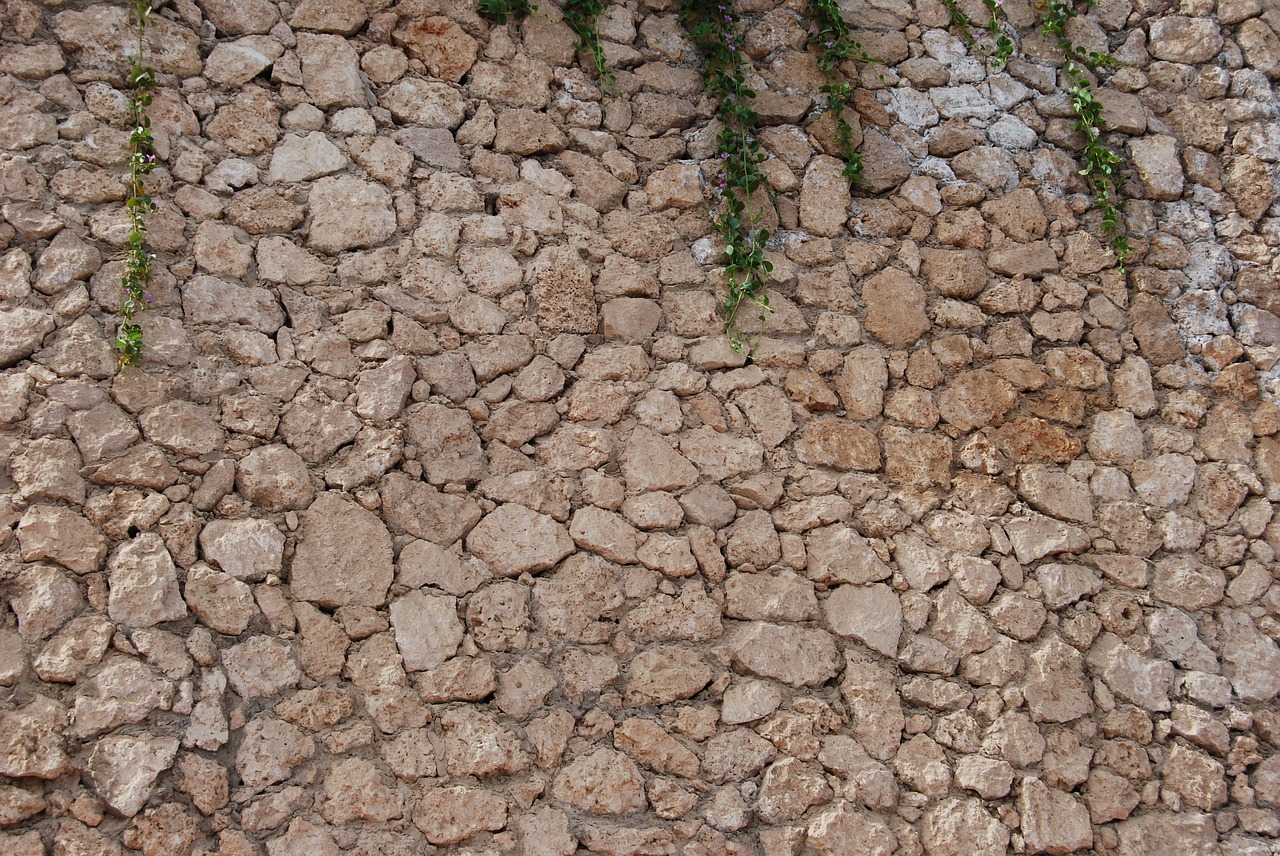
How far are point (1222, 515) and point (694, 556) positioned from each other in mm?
1615

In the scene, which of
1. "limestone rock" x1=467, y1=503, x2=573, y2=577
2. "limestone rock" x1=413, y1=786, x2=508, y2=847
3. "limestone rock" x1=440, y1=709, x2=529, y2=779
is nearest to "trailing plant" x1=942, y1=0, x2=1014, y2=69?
"limestone rock" x1=467, y1=503, x2=573, y2=577

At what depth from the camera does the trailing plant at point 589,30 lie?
11.7 feet

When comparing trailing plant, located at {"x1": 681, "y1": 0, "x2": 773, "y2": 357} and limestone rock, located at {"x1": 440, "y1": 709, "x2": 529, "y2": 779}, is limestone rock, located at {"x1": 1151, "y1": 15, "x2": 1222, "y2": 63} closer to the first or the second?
trailing plant, located at {"x1": 681, "y1": 0, "x2": 773, "y2": 357}

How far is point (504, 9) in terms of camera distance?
3.47 meters

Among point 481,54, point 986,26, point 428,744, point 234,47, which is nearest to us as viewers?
point 428,744

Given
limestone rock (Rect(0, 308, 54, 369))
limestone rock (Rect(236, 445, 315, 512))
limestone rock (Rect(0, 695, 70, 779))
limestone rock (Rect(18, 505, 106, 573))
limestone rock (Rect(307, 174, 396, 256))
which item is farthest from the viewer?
limestone rock (Rect(307, 174, 396, 256))

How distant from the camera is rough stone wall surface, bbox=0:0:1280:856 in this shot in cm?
259

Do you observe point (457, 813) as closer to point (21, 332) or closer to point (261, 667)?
point (261, 667)

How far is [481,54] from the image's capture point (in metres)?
3.46

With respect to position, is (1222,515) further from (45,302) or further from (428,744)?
(45,302)

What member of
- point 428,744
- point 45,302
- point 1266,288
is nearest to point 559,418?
point 428,744

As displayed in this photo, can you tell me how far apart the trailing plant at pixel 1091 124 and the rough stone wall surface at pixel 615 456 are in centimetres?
6

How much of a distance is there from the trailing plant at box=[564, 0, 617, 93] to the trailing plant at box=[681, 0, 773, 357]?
341 mm

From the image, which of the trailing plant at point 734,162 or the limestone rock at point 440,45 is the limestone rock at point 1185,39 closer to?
the trailing plant at point 734,162
